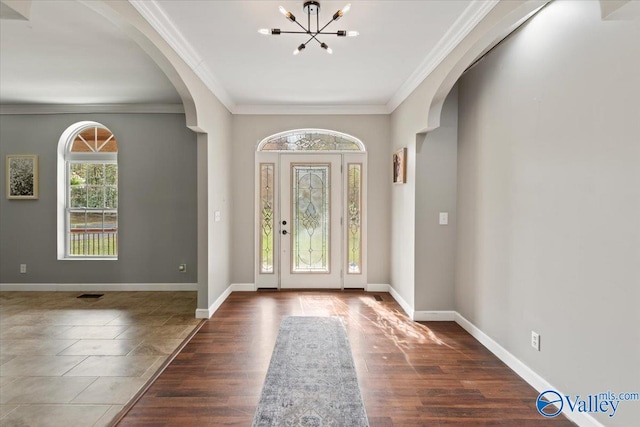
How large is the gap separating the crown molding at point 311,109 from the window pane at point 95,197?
2.40m

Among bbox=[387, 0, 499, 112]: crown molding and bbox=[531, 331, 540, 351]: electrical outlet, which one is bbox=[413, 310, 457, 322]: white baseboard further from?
bbox=[387, 0, 499, 112]: crown molding

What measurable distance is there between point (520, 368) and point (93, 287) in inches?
218

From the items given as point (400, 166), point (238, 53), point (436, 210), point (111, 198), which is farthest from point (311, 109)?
point (111, 198)

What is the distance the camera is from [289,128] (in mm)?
5156

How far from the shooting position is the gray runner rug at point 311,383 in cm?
212

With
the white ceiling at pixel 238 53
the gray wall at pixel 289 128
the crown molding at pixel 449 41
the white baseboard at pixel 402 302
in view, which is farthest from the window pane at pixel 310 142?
the white baseboard at pixel 402 302

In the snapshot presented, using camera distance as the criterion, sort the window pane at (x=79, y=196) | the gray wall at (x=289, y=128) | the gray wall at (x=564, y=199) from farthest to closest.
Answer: the window pane at (x=79, y=196) → the gray wall at (x=289, y=128) → the gray wall at (x=564, y=199)

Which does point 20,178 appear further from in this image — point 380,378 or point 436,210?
point 436,210

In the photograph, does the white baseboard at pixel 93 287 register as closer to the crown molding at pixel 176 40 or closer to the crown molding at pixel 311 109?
the crown molding at pixel 311 109

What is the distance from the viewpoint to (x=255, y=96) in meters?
4.61

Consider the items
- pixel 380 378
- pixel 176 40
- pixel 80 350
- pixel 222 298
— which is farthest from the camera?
pixel 222 298

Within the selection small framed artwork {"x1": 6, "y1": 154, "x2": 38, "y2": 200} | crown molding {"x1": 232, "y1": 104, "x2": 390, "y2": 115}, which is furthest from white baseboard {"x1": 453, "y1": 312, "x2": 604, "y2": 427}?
small framed artwork {"x1": 6, "y1": 154, "x2": 38, "y2": 200}

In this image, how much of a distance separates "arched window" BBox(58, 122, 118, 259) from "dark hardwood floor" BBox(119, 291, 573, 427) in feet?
8.56

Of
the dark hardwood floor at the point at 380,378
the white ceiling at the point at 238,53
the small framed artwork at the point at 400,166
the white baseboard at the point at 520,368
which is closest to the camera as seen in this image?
the white baseboard at the point at 520,368
